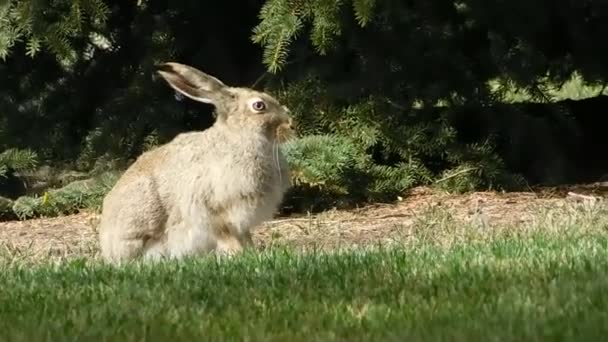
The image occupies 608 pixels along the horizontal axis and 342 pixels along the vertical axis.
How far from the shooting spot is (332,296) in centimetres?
482

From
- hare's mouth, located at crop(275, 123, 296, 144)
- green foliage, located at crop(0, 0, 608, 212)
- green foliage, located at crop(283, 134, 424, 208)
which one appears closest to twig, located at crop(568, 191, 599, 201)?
green foliage, located at crop(0, 0, 608, 212)

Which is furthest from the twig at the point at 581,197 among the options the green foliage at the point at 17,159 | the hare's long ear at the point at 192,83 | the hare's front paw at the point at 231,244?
the green foliage at the point at 17,159

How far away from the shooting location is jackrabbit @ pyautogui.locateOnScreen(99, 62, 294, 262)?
6.88 metres

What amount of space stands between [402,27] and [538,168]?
68.1 inches

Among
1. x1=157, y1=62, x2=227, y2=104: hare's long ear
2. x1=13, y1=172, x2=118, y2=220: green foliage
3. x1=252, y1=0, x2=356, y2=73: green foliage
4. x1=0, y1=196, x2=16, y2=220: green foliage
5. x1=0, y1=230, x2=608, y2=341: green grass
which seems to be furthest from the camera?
x1=0, y1=196, x2=16, y2=220: green foliage

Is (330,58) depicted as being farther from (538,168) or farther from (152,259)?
(152,259)

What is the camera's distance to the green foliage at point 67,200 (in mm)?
9914

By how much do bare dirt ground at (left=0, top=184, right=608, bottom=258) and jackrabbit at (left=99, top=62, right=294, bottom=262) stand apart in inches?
29.8

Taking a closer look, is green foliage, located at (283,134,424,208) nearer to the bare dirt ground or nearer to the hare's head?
the bare dirt ground

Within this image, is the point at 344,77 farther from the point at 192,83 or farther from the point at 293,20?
the point at 192,83

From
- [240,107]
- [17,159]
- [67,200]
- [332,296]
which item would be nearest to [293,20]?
[240,107]

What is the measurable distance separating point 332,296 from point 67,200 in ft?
18.1

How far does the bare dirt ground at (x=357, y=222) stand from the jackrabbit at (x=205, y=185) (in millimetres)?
757

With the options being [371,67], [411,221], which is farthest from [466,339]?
[371,67]
